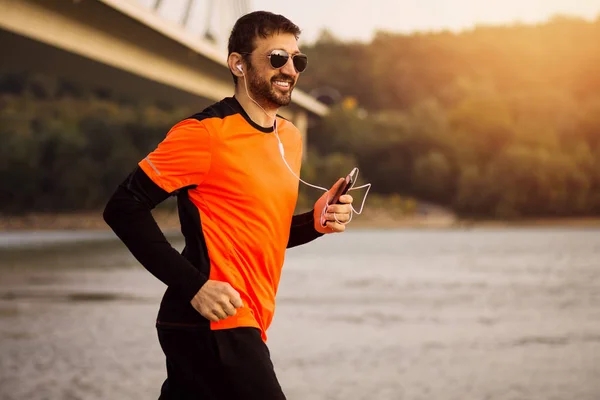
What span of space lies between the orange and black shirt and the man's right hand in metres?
0.03

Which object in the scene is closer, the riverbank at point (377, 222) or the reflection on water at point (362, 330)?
the reflection on water at point (362, 330)

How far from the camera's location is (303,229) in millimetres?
4398

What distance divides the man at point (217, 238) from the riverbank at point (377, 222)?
2125 inches

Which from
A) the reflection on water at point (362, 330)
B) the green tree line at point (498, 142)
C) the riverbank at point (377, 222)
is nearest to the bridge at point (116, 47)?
the reflection on water at point (362, 330)

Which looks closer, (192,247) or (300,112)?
→ (192,247)

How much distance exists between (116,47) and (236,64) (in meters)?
29.8

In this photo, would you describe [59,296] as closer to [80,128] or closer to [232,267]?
[232,267]

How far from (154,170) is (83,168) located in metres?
59.8

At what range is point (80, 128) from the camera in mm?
68375

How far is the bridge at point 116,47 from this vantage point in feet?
91.4

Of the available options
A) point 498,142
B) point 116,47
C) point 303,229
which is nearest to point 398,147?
point 498,142

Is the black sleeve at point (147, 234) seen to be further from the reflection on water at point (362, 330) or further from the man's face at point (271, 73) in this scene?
the reflection on water at point (362, 330)

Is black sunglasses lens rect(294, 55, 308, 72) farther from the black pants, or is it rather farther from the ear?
the black pants

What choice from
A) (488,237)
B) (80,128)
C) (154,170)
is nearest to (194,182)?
(154,170)
